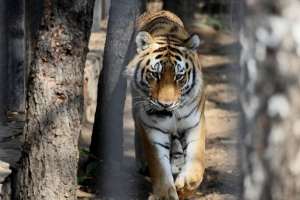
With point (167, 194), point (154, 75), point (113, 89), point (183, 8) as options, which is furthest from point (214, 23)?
point (167, 194)

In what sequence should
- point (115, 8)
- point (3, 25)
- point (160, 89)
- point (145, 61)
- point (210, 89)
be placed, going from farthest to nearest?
point (210, 89) → point (3, 25) → point (115, 8) → point (145, 61) → point (160, 89)

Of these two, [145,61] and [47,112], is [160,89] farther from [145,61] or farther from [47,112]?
[47,112]

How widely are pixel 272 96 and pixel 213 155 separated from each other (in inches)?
160

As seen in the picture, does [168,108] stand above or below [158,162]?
above

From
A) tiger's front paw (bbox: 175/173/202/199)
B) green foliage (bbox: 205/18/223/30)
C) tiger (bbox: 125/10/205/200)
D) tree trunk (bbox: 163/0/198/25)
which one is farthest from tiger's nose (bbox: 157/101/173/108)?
green foliage (bbox: 205/18/223/30)

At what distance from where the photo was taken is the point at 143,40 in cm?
370

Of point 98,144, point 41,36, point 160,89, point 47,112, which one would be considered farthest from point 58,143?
point 98,144

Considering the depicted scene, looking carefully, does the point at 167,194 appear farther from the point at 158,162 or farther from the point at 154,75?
the point at 154,75

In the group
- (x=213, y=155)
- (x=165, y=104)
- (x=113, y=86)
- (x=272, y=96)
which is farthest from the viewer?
(x=213, y=155)

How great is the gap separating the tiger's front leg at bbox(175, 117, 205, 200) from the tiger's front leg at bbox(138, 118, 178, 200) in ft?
0.27

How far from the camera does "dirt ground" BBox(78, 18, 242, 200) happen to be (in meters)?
3.86

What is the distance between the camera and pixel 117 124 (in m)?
4.27

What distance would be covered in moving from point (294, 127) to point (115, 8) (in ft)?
11.1

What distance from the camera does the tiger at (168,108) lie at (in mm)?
3508
